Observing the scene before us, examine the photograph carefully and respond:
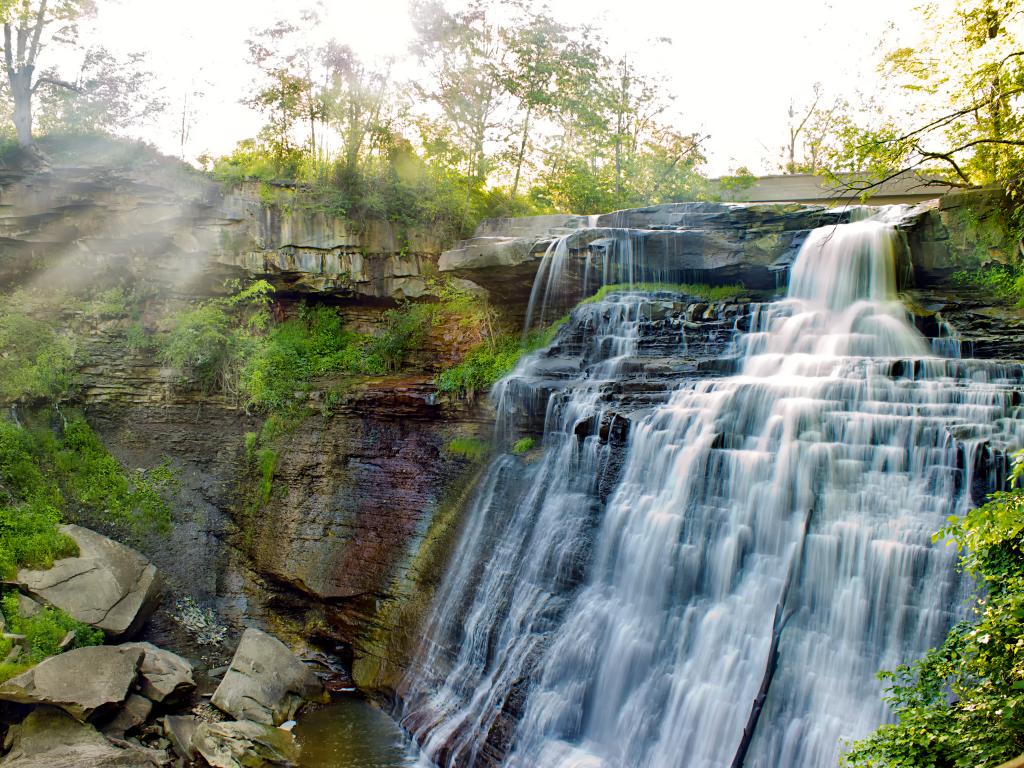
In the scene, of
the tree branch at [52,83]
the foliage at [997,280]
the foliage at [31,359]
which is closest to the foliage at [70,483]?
the foliage at [31,359]

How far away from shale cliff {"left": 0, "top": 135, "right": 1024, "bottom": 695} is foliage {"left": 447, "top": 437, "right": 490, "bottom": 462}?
96 millimetres

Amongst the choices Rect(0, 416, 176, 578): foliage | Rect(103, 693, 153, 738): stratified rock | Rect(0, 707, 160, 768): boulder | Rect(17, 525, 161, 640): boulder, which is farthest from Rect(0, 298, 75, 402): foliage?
Rect(0, 707, 160, 768): boulder

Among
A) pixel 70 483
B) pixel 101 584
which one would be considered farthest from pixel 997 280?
pixel 70 483

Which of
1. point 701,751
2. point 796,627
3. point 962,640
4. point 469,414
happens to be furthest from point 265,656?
point 962,640

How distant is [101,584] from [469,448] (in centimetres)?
686

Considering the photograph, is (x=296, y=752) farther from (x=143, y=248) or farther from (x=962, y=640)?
(x=143, y=248)

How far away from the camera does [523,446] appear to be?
41.1ft

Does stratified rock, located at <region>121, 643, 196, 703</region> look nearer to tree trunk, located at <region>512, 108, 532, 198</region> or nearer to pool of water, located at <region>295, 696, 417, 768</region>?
pool of water, located at <region>295, 696, 417, 768</region>

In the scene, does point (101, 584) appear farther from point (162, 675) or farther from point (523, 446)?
point (523, 446)

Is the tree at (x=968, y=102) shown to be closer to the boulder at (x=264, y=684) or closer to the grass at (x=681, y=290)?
the grass at (x=681, y=290)

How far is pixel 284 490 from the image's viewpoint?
1497cm

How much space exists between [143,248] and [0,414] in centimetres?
500

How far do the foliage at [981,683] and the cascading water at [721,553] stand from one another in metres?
1.30

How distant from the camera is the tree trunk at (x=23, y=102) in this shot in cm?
1686
